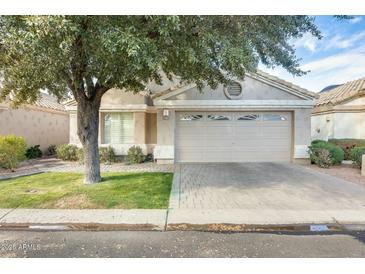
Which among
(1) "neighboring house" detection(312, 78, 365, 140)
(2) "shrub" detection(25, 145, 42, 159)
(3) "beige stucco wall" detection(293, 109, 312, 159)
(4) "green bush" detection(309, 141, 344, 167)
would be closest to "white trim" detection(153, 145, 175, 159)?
(3) "beige stucco wall" detection(293, 109, 312, 159)

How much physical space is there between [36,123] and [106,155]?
245 inches

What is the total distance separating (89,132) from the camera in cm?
826

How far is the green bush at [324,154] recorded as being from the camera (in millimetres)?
11828

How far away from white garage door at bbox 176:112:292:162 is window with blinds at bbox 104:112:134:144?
2555 mm

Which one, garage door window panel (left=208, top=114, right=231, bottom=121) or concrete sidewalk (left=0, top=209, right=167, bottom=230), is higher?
garage door window panel (left=208, top=114, right=231, bottom=121)

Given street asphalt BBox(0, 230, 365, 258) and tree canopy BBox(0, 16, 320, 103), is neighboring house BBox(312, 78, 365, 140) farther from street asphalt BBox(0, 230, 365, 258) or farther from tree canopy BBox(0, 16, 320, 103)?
street asphalt BBox(0, 230, 365, 258)

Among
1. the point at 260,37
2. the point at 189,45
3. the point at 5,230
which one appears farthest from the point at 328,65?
the point at 5,230

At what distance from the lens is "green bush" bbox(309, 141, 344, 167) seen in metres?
11.8

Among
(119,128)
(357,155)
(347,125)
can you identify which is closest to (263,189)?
(357,155)

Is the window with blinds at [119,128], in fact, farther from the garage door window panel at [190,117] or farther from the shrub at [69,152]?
the garage door window panel at [190,117]

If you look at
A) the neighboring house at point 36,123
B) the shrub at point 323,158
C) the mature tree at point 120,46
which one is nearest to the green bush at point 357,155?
the shrub at point 323,158

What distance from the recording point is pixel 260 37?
7605 millimetres

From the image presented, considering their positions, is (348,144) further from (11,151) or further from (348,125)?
(11,151)

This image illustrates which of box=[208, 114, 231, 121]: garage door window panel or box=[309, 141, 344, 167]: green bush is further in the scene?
box=[208, 114, 231, 121]: garage door window panel
